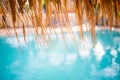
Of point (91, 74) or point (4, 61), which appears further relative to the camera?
point (4, 61)

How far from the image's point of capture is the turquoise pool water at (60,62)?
22.2ft

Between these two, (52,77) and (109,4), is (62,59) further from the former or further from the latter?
(109,4)

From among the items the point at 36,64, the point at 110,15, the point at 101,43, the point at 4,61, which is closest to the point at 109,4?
the point at 110,15

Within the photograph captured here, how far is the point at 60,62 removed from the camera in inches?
297

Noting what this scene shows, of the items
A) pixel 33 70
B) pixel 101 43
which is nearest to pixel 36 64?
pixel 33 70

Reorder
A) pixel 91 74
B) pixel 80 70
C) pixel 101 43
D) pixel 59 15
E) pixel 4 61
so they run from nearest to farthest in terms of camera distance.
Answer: pixel 59 15 → pixel 91 74 → pixel 80 70 → pixel 4 61 → pixel 101 43

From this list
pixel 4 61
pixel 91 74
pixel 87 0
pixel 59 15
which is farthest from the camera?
pixel 4 61

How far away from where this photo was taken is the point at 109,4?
3.99 feet

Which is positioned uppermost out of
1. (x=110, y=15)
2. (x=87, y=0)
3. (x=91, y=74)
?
(x=87, y=0)

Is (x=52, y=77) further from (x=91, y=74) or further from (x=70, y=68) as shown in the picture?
(x=91, y=74)

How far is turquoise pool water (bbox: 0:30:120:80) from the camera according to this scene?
676cm

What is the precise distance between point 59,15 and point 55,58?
22.4 feet

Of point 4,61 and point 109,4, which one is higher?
point 109,4

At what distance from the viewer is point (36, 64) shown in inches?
296
